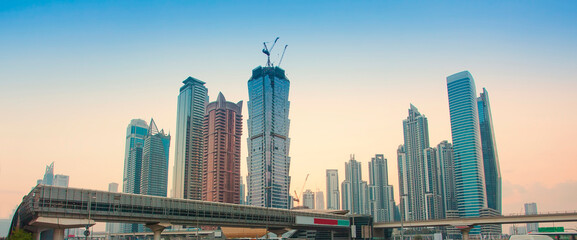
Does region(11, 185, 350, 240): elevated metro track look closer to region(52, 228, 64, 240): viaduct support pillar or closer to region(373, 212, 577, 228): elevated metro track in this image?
region(52, 228, 64, 240): viaduct support pillar

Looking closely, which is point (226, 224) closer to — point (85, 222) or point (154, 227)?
point (154, 227)

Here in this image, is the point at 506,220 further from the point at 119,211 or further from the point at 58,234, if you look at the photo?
the point at 58,234

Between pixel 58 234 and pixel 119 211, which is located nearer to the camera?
pixel 58 234

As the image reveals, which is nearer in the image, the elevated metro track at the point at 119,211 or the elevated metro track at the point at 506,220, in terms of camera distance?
the elevated metro track at the point at 119,211

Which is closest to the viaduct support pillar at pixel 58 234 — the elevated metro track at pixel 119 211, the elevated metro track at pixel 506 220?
the elevated metro track at pixel 119 211

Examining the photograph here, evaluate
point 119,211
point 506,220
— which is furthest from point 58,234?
point 506,220

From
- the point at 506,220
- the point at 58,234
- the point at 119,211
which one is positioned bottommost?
the point at 58,234

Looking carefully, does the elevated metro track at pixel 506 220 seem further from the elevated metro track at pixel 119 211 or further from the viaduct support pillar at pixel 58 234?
the viaduct support pillar at pixel 58 234

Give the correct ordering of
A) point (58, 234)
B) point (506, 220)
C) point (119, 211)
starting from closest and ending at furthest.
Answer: point (58, 234)
point (119, 211)
point (506, 220)

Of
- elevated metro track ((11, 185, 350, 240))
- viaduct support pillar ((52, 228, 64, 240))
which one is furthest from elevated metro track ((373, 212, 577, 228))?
viaduct support pillar ((52, 228, 64, 240))

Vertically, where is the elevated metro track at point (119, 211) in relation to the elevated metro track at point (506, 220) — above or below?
above

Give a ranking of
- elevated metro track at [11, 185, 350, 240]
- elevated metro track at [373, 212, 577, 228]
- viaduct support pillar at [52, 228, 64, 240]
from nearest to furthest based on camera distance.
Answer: elevated metro track at [11, 185, 350, 240], viaduct support pillar at [52, 228, 64, 240], elevated metro track at [373, 212, 577, 228]

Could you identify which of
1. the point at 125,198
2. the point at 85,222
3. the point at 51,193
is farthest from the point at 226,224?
the point at 51,193

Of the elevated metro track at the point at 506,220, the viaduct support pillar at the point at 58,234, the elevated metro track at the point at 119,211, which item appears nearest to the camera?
the elevated metro track at the point at 119,211
